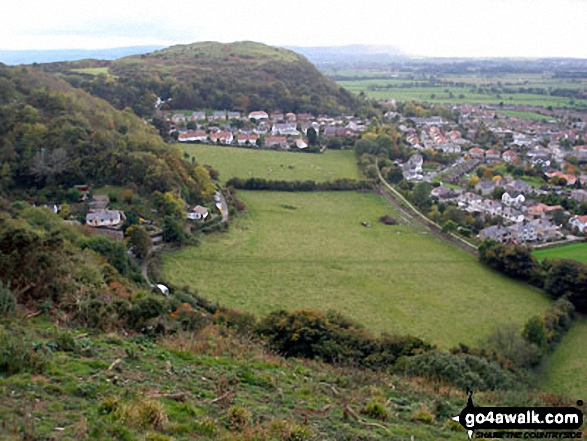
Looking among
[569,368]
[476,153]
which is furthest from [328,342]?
[476,153]

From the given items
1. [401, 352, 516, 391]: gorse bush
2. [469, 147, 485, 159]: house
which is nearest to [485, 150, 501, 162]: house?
[469, 147, 485, 159]: house

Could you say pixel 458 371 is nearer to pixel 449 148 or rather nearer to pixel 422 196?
pixel 422 196

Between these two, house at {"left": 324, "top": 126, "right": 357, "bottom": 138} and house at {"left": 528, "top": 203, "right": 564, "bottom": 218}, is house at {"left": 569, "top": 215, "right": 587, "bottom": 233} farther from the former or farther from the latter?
house at {"left": 324, "top": 126, "right": 357, "bottom": 138}

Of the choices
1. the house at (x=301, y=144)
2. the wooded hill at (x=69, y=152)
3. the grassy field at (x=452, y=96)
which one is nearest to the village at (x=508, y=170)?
the house at (x=301, y=144)

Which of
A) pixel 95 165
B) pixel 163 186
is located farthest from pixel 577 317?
pixel 95 165

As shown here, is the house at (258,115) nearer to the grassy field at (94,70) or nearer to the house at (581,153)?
the grassy field at (94,70)
